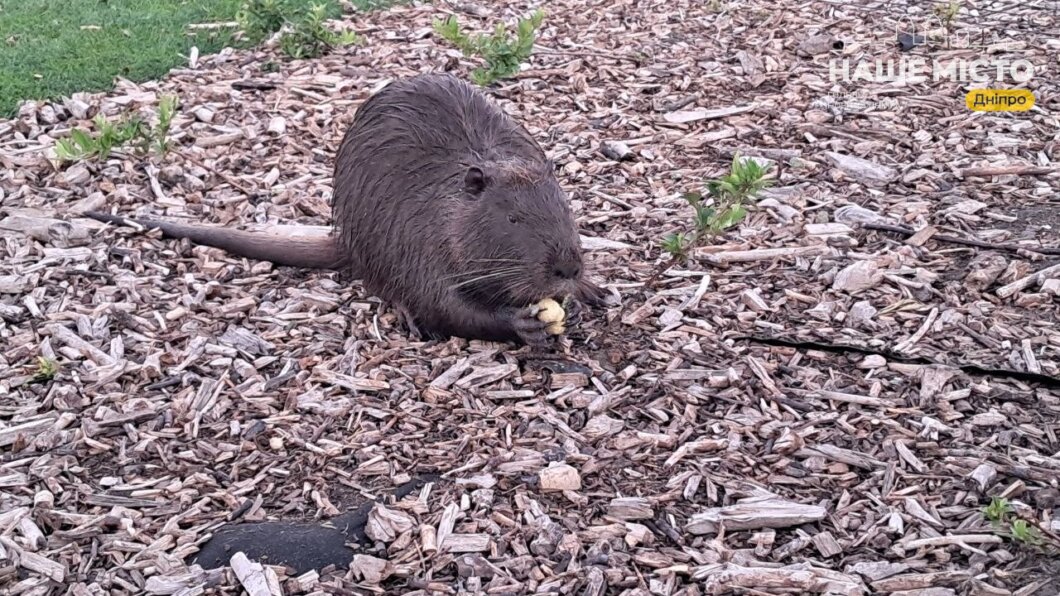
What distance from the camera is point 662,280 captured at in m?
4.51

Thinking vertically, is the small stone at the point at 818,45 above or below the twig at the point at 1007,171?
above

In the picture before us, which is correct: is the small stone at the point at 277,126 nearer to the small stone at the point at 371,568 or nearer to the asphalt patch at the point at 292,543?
the asphalt patch at the point at 292,543

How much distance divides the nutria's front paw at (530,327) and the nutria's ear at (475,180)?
474 mm

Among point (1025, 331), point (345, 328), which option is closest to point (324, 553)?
point (345, 328)

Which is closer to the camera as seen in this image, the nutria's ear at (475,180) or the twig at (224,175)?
the nutria's ear at (475,180)

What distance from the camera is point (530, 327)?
13.3 feet

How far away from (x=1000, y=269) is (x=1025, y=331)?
409 millimetres

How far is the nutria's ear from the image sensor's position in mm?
4070

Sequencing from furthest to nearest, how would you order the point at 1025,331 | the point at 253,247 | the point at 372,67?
1. the point at 372,67
2. the point at 253,247
3. the point at 1025,331

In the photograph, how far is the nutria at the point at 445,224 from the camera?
158 inches

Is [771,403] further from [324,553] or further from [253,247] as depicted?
[253,247]

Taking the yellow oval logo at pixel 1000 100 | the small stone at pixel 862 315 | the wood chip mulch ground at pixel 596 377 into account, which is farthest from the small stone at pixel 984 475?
the yellow oval logo at pixel 1000 100

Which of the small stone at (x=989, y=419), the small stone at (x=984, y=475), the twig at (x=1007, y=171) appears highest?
the twig at (x=1007, y=171)

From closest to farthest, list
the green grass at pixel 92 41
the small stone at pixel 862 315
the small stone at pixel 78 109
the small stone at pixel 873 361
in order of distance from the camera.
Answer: the small stone at pixel 873 361 → the small stone at pixel 862 315 → the small stone at pixel 78 109 → the green grass at pixel 92 41
